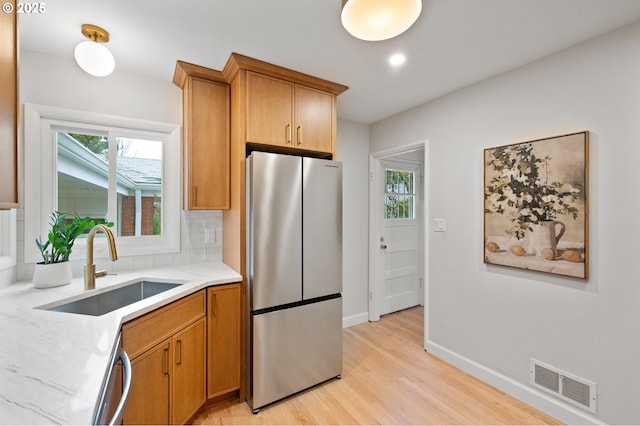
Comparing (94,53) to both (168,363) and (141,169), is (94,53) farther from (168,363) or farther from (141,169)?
(168,363)

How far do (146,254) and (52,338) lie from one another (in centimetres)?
132

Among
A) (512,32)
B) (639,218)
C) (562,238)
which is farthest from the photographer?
(562,238)

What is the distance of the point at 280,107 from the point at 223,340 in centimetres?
171

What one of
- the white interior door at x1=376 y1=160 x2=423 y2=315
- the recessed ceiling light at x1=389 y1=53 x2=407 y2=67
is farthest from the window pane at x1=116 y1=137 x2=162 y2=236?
the white interior door at x1=376 y1=160 x2=423 y2=315

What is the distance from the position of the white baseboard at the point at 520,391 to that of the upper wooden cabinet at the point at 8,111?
296 centimetres

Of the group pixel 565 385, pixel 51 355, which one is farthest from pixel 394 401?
pixel 51 355

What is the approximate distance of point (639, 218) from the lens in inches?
60.1

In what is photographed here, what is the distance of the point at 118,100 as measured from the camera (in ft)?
6.94

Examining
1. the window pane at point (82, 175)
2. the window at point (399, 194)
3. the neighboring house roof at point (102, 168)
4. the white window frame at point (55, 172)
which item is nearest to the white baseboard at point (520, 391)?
the window at point (399, 194)

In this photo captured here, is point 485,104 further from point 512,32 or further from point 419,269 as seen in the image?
point 419,269

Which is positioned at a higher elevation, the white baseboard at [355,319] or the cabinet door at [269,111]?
the cabinet door at [269,111]

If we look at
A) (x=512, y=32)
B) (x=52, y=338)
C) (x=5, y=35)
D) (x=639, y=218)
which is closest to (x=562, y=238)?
(x=639, y=218)

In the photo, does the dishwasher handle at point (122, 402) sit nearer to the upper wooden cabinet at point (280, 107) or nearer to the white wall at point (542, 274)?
the upper wooden cabinet at point (280, 107)

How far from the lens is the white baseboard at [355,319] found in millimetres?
3205
